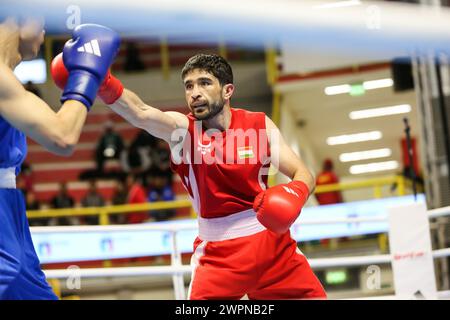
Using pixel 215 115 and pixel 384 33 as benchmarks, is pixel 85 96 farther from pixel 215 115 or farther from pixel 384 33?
pixel 384 33

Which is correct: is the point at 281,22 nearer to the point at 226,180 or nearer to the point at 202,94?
the point at 202,94

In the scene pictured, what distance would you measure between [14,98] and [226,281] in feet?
4.37

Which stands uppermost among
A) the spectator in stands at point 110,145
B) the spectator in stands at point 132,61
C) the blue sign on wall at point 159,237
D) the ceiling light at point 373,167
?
the spectator in stands at point 132,61

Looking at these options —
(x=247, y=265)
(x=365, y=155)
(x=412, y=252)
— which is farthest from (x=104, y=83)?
(x=365, y=155)

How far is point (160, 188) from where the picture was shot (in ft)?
35.4

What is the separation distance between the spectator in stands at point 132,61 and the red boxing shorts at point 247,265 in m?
11.0

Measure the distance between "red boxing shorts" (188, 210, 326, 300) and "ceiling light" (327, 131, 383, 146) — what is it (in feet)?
37.4

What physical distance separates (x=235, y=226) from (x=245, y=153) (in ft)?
1.00

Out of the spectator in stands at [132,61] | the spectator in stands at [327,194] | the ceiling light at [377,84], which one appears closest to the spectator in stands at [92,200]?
the spectator in stands at [327,194]

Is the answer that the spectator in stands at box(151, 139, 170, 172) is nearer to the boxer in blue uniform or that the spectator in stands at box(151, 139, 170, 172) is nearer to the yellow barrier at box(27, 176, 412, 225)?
the yellow barrier at box(27, 176, 412, 225)

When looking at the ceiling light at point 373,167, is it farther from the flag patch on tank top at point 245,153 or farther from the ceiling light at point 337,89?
the flag patch on tank top at point 245,153

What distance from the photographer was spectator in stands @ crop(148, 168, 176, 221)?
34.0 feet

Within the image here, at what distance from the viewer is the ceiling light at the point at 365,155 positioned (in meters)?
15.4
